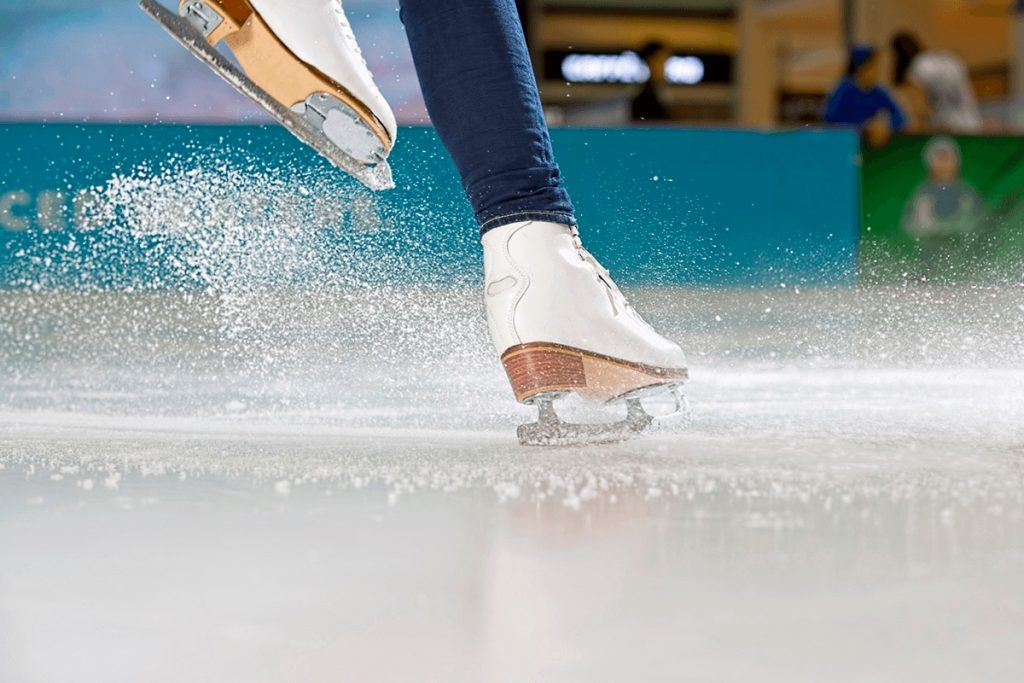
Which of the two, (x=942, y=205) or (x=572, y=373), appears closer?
(x=572, y=373)

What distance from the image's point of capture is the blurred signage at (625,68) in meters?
13.2

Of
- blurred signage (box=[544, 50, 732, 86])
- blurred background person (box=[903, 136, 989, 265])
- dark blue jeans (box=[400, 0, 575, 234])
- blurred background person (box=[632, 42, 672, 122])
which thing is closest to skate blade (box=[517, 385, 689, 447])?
dark blue jeans (box=[400, 0, 575, 234])

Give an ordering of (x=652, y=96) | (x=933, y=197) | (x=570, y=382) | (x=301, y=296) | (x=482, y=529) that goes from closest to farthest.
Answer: (x=482, y=529) → (x=570, y=382) → (x=301, y=296) → (x=933, y=197) → (x=652, y=96)

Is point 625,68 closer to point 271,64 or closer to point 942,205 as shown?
point 942,205

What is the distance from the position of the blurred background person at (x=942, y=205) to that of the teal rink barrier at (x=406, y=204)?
0.71ft

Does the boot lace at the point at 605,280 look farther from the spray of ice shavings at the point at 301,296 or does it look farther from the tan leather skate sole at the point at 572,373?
the spray of ice shavings at the point at 301,296

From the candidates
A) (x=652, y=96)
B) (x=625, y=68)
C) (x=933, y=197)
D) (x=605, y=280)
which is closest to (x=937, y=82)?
(x=652, y=96)

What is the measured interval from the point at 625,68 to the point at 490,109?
506 inches

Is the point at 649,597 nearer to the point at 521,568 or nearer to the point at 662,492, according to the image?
the point at 521,568

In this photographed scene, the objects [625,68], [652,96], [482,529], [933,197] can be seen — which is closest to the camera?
[482,529]

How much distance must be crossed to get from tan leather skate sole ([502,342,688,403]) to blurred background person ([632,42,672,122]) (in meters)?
3.84

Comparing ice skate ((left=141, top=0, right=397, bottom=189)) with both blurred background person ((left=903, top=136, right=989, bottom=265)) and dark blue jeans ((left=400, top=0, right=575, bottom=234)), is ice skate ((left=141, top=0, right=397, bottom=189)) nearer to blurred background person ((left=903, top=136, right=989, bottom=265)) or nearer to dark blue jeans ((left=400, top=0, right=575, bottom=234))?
dark blue jeans ((left=400, top=0, right=575, bottom=234))

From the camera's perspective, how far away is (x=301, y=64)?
1118 millimetres

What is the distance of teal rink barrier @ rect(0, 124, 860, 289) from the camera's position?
5.02 ft
